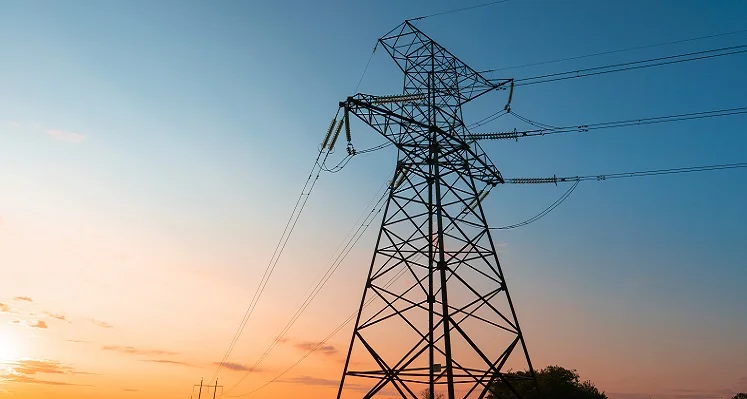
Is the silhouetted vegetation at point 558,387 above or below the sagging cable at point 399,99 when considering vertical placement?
below

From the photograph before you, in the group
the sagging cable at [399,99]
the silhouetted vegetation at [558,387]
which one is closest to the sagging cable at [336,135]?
the sagging cable at [399,99]

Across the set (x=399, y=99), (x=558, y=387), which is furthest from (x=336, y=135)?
(x=558, y=387)

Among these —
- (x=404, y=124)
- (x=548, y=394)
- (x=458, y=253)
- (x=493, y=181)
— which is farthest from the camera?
(x=548, y=394)

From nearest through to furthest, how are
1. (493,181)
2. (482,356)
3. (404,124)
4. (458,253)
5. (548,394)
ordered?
(482,356), (458,253), (404,124), (493,181), (548,394)

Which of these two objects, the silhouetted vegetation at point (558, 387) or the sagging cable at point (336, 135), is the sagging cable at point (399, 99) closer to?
the sagging cable at point (336, 135)

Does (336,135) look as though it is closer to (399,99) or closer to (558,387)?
(399,99)

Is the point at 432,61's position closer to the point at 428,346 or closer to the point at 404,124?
the point at 404,124

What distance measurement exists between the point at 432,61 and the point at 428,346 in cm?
1506

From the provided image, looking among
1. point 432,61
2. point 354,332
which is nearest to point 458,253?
point 354,332

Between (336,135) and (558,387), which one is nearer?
(336,135)

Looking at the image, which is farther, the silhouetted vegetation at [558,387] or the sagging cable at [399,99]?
the silhouetted vegetation at [558,387]

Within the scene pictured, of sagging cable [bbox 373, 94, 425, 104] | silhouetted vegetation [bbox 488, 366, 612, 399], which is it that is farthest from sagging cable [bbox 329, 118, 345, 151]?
silhouetted vegetation [bbox 488, 366, 612, 399]

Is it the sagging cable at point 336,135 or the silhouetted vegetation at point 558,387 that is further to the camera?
the silhouetted vegetation at point 558,387

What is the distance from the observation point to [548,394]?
56406 mm
